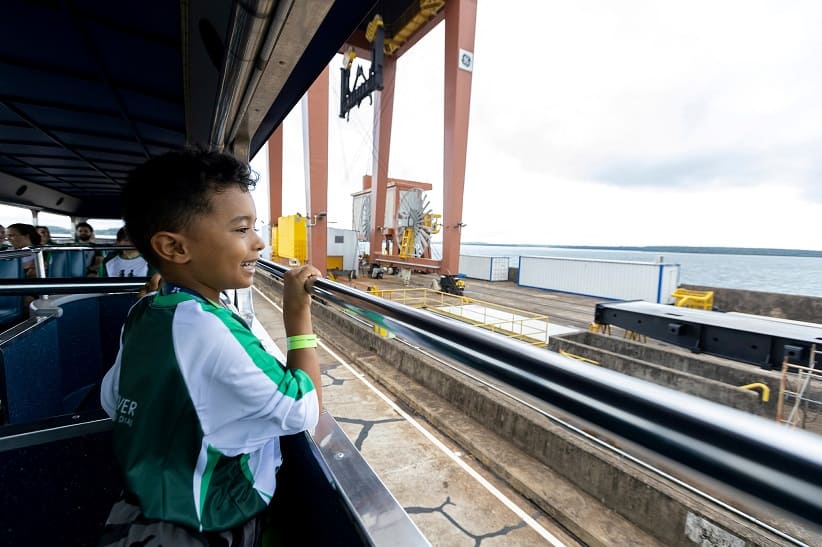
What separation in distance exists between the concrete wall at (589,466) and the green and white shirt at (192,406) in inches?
166

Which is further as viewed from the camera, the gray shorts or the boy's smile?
the boy's smile

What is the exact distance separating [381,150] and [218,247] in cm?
2060

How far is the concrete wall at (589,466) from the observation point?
11.4 feet

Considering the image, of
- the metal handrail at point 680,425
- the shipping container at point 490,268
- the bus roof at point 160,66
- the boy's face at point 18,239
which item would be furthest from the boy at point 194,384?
the shipping container at point 490,268

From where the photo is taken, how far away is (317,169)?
14250 mm

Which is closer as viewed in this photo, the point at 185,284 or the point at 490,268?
the point at 185,284

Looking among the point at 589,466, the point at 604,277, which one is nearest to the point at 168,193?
the point at 589,466

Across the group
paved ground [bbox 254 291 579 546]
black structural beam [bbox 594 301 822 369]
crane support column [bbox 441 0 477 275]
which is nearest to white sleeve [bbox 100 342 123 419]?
paved ground [bbox 254 291 579 546]

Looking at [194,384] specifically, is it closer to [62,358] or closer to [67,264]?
[62,358]

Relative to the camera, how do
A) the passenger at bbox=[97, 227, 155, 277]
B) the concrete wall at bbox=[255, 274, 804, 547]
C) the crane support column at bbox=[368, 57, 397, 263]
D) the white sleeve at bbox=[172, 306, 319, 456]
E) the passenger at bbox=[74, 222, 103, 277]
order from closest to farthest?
the white sleeve at bbox=[172, 306, 319, 456]
the passenger at bbox=[97, 227, 155, 277]
the concrete wall at bbox=[255, 274, 804, 547]
the passenger at bbox=[74, 222, 103, 277]
the crane support column at bbox=[368, 57, 397, 263]

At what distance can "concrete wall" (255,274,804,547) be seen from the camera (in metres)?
3.48

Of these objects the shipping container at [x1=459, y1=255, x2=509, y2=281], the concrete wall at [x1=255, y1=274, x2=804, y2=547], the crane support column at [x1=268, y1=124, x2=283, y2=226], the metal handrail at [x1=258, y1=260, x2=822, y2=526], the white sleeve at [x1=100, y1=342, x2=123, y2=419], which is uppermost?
the crane support column at [x1=268, y1=124, x2=283, y2=226]

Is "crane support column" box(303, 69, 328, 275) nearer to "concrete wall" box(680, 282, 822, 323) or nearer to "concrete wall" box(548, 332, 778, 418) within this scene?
"concrete wall" box(548, 332, 778, 418)

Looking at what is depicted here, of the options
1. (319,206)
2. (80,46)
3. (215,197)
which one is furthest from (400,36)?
(215,197)
